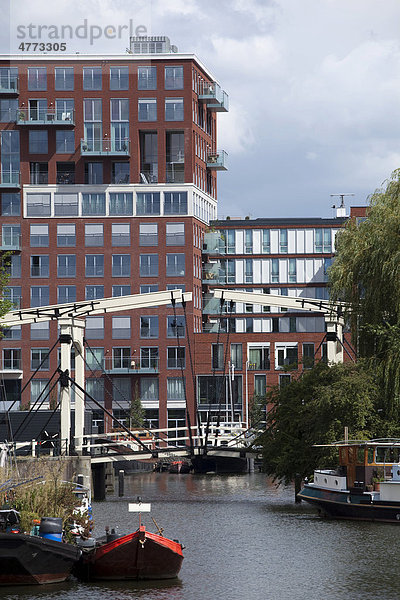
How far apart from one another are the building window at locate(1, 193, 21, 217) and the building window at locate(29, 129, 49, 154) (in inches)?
169

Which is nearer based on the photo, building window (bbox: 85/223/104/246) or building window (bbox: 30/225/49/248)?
building window (bbox: 30/225/49/248)

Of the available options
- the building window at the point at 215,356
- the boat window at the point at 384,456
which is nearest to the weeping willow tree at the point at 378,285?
the boat window at the point at 384,456

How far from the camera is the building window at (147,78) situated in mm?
109125

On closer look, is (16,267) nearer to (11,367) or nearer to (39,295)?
(39,295)

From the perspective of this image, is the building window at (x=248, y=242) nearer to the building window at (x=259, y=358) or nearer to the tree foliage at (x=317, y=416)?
the building window at (x=259, y=358)

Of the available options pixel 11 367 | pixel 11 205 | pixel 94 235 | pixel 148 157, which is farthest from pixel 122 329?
pixel 148 157

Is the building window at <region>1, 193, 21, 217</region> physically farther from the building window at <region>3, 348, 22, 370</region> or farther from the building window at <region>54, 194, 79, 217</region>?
the building window at <region>3, 348, 22, 370</region>

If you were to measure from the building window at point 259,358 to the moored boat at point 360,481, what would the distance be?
67377 mm

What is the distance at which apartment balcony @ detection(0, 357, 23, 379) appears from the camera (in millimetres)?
107750

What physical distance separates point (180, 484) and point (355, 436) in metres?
29.5

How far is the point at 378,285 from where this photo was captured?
49062mm

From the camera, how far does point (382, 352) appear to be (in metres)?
48.7

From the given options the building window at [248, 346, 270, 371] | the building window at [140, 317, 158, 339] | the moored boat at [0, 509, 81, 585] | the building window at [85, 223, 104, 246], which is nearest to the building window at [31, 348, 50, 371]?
the building window at [140, 317, 158, 339]

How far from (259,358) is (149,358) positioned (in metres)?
11.3
